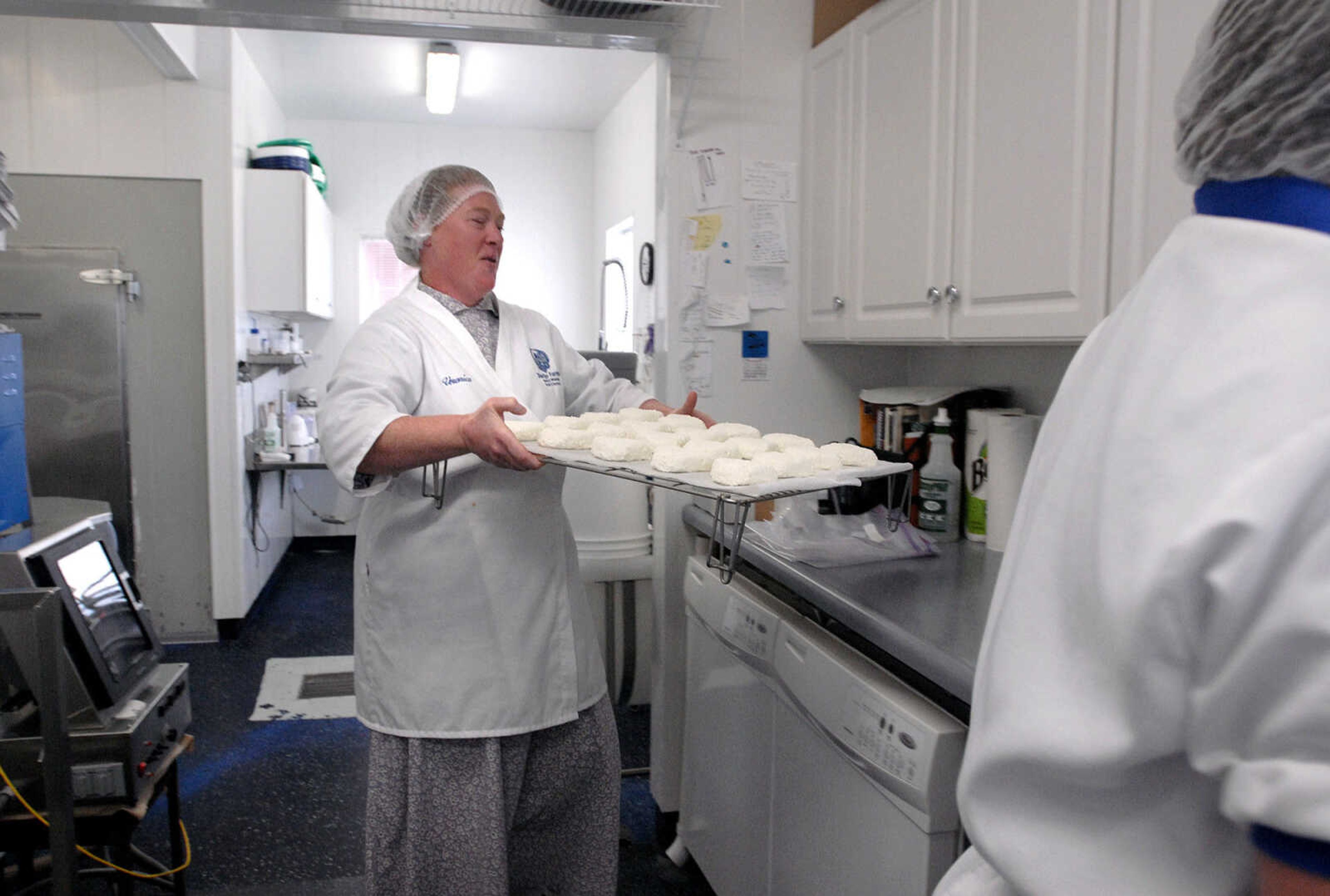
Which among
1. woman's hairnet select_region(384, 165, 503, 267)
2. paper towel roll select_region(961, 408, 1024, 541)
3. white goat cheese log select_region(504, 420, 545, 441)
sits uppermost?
woman's hairnet select_region(384, 165, 503, 267)

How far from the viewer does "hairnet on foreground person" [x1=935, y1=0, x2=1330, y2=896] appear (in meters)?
0.48

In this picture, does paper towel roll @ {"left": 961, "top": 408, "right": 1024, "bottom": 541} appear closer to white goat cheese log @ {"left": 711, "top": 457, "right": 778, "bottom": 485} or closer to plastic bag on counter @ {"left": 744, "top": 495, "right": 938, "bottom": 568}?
plastic bag on counter @ {"left": 744, "top": 495, "right": 938, "bottom": 568}

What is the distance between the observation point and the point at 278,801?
110 inches

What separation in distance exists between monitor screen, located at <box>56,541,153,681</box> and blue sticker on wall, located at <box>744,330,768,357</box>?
1488mm

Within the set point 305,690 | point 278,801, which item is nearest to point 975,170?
point 278,801

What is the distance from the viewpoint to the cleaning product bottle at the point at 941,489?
2.16 m

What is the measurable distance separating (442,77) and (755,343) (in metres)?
3.25

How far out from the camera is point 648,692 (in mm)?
3508

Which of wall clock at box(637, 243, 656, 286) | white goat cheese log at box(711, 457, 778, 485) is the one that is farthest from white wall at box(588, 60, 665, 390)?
white goat cheese log at box(711, 457, 778, 485)

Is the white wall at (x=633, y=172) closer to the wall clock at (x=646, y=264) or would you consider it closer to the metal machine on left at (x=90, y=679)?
the wall clock at (x=646, y=264)

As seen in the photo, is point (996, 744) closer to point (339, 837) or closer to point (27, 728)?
point (27, 728)

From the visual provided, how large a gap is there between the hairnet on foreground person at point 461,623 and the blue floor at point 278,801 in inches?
23.0

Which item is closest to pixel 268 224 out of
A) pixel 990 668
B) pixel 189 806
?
pixel 189 806

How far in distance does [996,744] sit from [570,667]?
1421 millimetres
